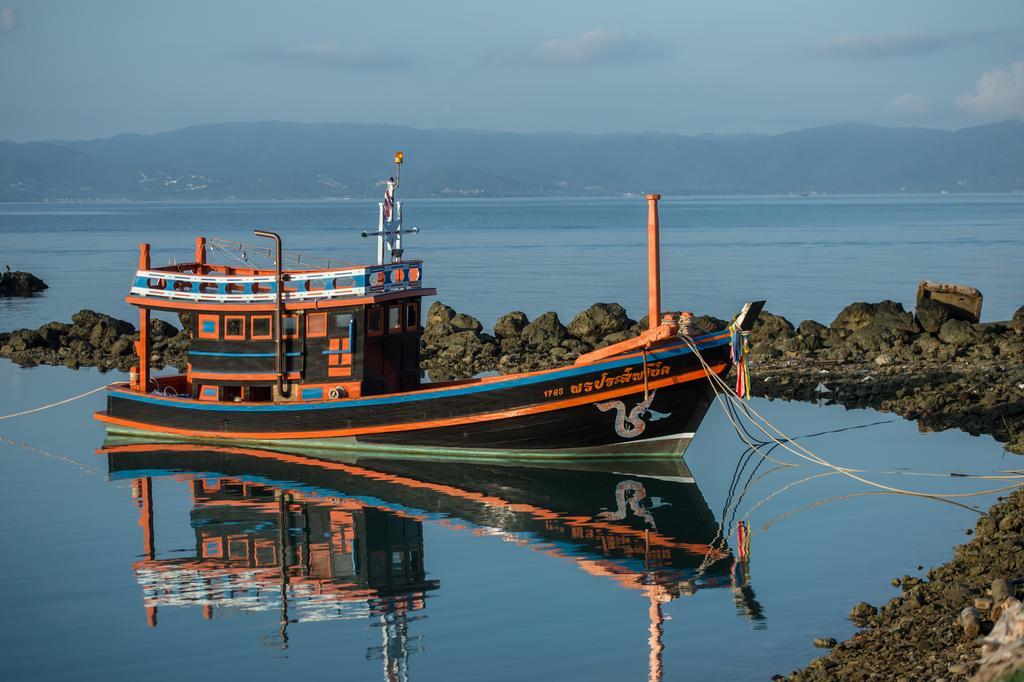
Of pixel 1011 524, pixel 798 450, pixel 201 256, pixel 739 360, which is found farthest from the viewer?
pixel 201 256

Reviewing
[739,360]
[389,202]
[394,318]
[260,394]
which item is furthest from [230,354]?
[739,360]

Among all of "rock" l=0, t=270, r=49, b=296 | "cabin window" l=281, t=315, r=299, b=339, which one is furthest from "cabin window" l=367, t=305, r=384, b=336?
"rock" l=0, t=270, r=49, b=296

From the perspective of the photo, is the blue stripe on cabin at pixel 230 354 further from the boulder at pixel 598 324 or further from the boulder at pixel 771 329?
the boulder at pixel 771 329

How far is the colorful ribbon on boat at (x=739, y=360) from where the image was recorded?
23.3 metres

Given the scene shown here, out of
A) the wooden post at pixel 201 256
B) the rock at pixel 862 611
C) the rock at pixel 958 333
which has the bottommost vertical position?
the rock at pixel 862 611

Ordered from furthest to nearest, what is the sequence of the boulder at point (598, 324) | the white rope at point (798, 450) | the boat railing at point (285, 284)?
the boulder at point (598, 324)
the boat railing at point (285, 284)
the white rope at point (798, 450)

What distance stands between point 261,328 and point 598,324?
15114 mm

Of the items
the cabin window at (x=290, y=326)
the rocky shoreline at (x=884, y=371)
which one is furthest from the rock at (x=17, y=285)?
the cabin window at (x=290, y=326)

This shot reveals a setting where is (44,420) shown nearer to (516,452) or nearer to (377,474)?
(377,474)

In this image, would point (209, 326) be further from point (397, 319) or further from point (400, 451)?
point (400, 451)

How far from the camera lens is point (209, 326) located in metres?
27.0

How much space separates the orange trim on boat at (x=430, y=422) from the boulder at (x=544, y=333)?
13037 millimetres

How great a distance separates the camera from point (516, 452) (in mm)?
25578

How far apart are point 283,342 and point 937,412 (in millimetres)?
13382
